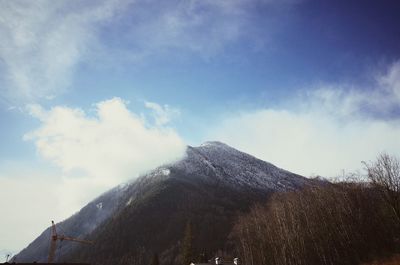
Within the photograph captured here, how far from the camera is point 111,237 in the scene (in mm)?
197375

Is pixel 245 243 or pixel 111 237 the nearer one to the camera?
pixel 245 243

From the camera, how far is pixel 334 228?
5978 cm

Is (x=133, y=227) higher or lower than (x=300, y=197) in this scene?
higher

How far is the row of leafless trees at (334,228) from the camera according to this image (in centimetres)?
5625

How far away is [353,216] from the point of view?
59.2 m

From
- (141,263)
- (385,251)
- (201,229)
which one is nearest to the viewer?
(385,251)

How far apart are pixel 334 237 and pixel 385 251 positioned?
325 inches

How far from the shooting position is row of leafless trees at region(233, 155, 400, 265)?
56.2 meters

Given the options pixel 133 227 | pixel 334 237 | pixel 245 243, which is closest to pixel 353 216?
pixel 334 237

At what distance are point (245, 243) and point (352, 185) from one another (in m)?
29.5

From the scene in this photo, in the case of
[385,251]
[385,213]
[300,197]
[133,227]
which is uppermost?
[133,227]

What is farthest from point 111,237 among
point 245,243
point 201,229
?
point 245,243

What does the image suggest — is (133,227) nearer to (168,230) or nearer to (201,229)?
(168,230)

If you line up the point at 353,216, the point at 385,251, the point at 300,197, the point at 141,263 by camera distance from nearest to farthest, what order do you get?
the point at 385,251
the point at 353,216
the point at 300,197
the point at 141,263
